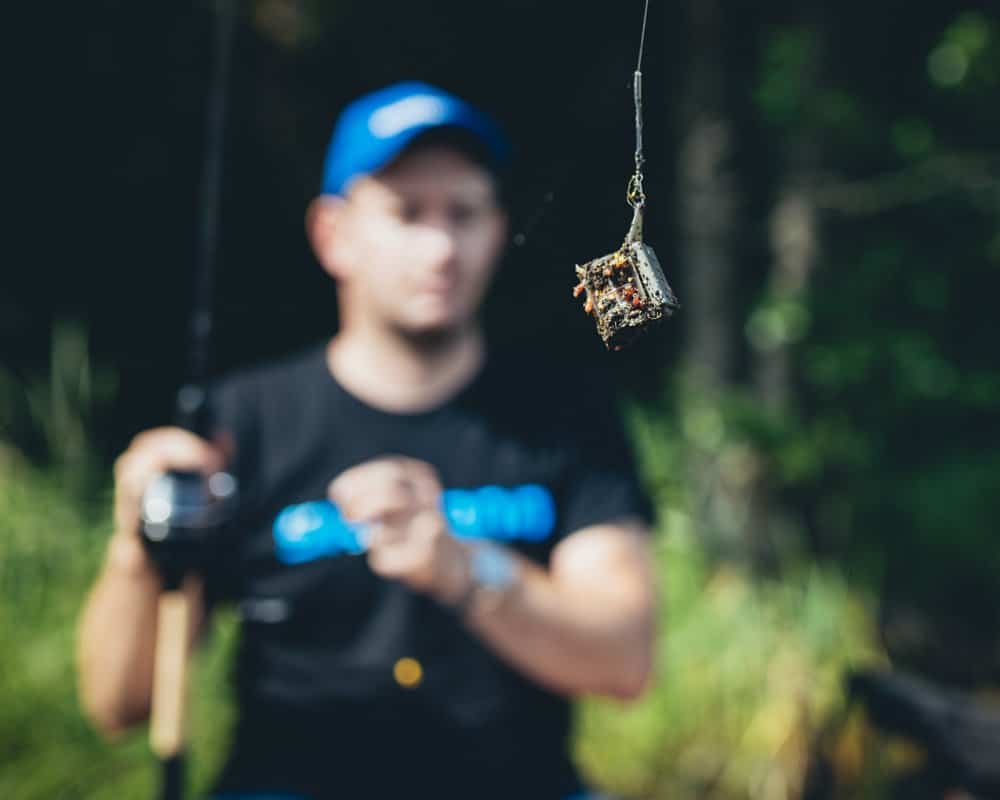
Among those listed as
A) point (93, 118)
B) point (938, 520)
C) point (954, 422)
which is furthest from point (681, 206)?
point (93, 118)

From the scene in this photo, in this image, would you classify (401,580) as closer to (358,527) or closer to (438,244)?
(358,527)

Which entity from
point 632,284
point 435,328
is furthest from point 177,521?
point 632,284

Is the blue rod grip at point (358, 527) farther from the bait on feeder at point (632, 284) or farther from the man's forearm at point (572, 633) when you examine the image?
the bait on feeder at point (632, 284)

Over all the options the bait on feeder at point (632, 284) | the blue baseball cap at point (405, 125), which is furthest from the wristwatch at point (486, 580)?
the bait on feeder at point (632, 284)

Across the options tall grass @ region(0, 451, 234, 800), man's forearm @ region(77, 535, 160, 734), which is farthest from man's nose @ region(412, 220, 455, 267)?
tall grass @ region(0, 451, 234, 800)

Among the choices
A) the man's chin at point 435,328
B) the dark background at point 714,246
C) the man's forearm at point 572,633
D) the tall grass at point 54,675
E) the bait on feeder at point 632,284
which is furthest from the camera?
the dark background at point 714,246

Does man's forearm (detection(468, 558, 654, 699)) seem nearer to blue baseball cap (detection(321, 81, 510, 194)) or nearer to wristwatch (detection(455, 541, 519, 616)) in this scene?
Answer: wristwatch (detection(455, 541, 519, 616))
